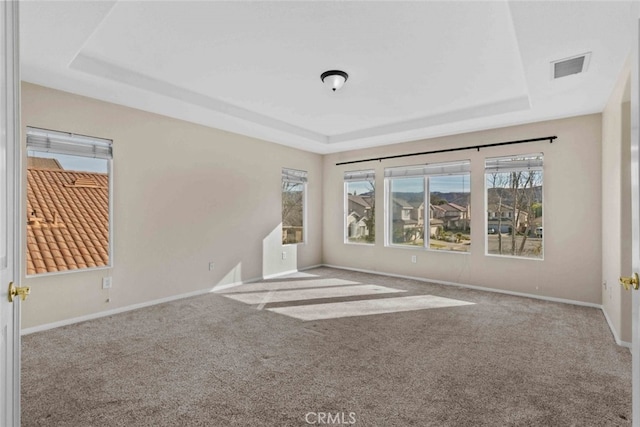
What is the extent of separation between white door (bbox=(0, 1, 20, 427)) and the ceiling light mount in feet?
7.80

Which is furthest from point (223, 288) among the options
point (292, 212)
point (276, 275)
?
point (292, 212)

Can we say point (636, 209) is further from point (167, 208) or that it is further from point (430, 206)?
point (430, 206)

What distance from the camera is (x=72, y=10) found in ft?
6.86

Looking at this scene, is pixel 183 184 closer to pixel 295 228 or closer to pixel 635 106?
pixel 295 228

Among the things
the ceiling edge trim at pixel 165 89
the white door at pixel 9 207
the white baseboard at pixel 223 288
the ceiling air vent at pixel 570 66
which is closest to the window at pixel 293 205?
the white baseboard at pixel 223 288

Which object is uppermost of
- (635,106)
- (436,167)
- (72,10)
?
(72,10)

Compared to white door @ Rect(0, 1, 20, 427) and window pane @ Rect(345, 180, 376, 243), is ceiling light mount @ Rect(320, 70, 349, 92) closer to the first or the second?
white door @ Rect(0, 1, 20, 427)

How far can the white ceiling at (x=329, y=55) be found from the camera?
2205mm

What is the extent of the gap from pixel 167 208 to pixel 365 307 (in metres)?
2.75

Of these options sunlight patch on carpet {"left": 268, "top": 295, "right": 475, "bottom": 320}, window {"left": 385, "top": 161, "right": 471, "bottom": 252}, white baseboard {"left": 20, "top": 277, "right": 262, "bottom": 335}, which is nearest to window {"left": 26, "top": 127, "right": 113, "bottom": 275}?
white baseboard {"left": 20, "top": 277, "right": 262, "bottom": 335}

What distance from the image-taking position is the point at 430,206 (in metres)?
5.51

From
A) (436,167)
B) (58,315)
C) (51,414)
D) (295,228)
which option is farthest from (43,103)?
(436,167)

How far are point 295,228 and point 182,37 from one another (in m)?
4.11

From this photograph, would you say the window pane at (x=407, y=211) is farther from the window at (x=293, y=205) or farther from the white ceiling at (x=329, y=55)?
the window at (x=293, y=205)
